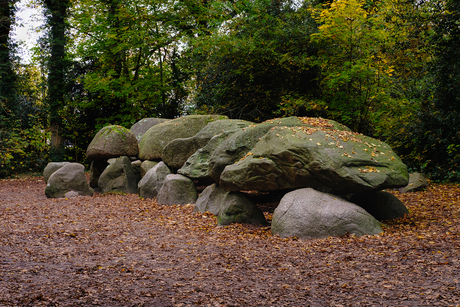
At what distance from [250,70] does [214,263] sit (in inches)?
397

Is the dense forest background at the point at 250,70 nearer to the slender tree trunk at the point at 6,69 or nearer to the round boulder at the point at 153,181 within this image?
the slender tree trunk at the point at 6,69

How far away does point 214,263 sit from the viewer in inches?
224

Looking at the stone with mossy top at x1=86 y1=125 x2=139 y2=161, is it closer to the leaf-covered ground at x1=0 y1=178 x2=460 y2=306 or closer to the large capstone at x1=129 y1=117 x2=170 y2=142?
the large capstone at x1=129 y1=117 x2=170 y2=142

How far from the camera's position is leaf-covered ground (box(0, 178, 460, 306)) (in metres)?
4.27

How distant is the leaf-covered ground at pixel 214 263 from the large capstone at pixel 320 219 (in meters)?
0.22

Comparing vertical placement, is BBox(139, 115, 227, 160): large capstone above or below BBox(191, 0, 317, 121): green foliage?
below

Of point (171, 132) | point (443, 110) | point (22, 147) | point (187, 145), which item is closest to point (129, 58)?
point (22, 147)

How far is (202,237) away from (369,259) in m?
3.26

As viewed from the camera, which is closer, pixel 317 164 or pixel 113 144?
pixel 317 164

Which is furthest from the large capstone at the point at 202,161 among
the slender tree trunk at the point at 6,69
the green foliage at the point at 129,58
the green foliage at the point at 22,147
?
the slender tree trunk at the point at 6,69

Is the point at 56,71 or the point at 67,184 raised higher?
the point at 56,71

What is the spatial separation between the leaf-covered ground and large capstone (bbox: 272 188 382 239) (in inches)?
8.6

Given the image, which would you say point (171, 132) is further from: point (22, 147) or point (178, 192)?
point (22, 147)

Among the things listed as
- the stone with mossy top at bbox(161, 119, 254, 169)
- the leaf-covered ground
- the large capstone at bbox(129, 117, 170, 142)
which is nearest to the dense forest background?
the large capstone at bbox(129, 117, 170, 142)
